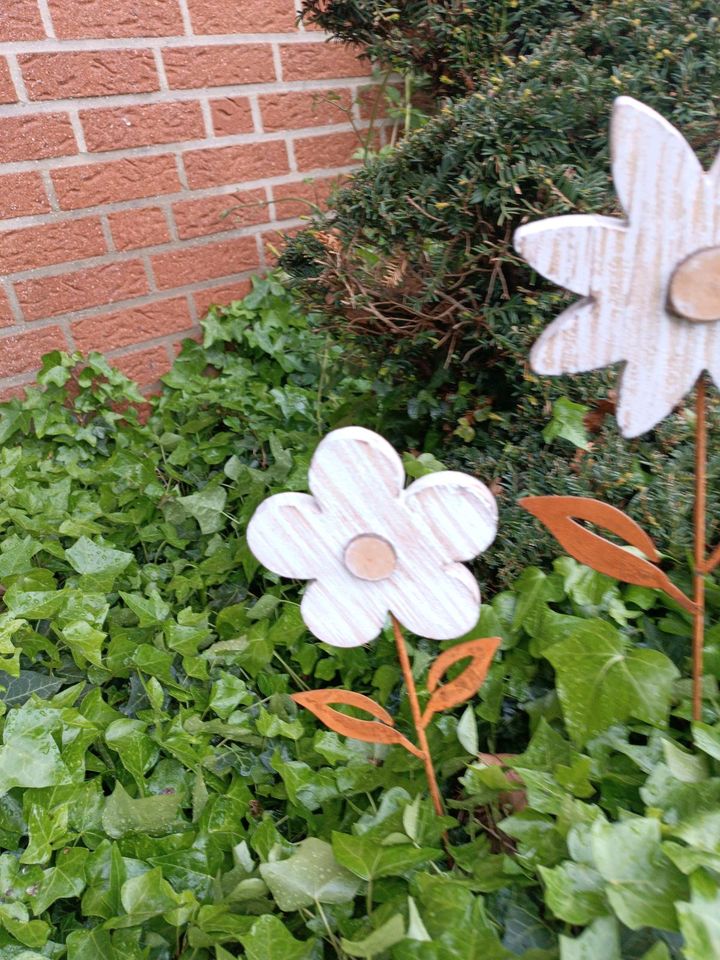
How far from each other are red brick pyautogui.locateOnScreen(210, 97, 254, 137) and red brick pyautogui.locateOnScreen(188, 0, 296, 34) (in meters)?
0.16

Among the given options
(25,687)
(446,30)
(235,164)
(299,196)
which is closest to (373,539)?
(25,687)

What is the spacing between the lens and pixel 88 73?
1712mm

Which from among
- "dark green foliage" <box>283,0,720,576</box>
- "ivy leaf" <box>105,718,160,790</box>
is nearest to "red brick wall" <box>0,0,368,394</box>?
Result: "dark green foliage" <box>283,0,720,576</box>

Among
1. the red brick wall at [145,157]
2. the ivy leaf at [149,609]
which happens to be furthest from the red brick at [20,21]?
the ivy leaf at [149,609]

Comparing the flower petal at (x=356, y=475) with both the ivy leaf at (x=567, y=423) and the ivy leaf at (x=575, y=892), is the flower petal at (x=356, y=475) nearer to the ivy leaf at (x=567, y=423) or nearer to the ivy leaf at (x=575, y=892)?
the ivy leaf at (x=575, y=892)

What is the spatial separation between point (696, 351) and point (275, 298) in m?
1.60

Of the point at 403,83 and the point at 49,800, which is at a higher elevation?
the point at 403,83

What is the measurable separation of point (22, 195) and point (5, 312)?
0.89 feet

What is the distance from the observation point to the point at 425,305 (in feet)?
4.13

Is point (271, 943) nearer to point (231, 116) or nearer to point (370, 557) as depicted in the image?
point (370, 557)

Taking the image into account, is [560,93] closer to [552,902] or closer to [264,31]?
[552,902]

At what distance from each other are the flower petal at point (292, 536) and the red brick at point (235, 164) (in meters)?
1.52

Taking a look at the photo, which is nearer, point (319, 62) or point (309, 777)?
point (309, 777)

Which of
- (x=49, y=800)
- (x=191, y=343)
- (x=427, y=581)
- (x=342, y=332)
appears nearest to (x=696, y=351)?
(x=427, y=581)
